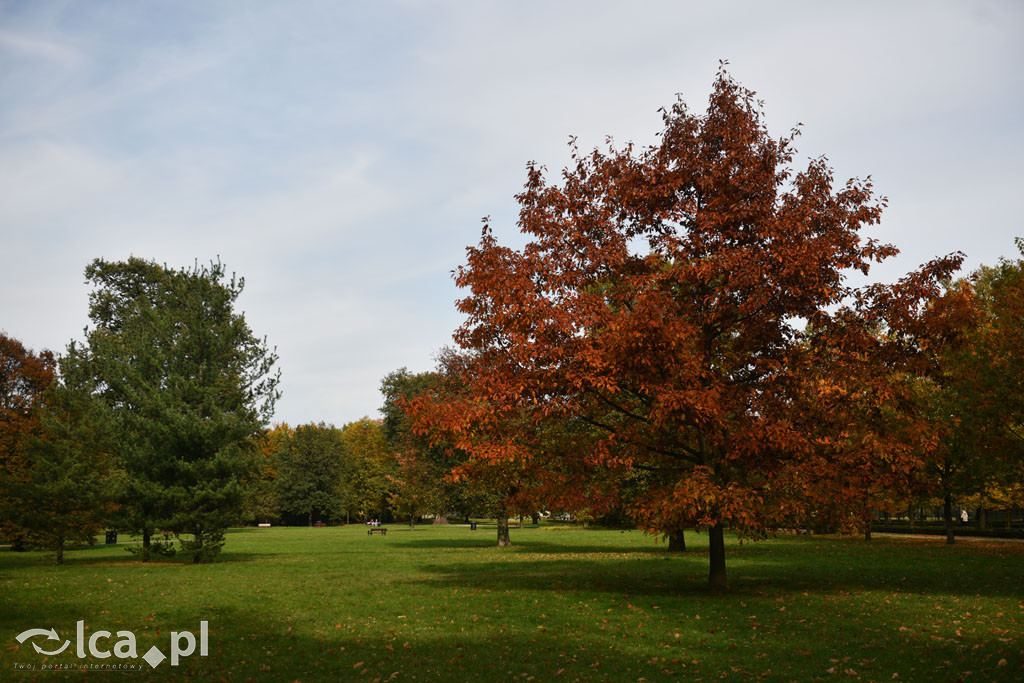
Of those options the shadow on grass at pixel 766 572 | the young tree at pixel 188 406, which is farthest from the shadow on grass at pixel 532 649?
the young tree at pixel 188 406

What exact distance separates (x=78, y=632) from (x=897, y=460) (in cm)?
1774

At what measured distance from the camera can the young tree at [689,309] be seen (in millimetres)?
15648

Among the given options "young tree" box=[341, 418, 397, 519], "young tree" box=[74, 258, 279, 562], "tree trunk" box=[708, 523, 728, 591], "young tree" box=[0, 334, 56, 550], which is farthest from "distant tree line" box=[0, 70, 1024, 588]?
"young tree" box=[341, 418, 397, 519]

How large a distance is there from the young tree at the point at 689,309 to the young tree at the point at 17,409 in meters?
26.9

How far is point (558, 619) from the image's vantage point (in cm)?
1452

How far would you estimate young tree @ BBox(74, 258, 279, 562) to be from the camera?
30.6 metres

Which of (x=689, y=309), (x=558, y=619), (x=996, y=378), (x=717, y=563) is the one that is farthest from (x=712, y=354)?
(x=996, y=378)

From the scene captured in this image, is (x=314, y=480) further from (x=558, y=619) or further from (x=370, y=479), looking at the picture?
(x=558, y=619)

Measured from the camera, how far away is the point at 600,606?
16.2 meters

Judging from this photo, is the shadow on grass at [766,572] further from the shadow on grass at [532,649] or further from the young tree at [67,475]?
the young tree at [67,475]

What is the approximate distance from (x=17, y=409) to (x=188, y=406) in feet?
72.8

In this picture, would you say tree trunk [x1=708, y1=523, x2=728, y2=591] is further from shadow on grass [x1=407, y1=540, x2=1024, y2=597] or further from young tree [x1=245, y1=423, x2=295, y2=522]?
young tree [x1=245, y1=423, x2=295, y2=522]

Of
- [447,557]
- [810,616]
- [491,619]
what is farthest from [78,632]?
[447,557]

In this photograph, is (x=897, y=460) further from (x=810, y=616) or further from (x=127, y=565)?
(x=127, y=565)
